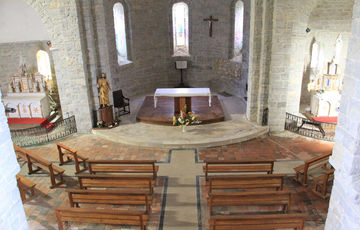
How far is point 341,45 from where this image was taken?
15969 millimetres

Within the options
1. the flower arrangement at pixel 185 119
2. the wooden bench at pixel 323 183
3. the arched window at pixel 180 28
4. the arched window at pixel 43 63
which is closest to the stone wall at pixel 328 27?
the flower arrangement at pixel 185 119

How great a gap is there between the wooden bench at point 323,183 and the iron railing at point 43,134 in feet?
33.0

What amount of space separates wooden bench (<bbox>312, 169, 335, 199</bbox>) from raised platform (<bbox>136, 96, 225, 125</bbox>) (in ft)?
20.0

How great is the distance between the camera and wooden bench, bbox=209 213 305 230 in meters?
6.68

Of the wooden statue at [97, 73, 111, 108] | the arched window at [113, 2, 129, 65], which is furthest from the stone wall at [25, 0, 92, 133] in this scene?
the arched window at [113, 2, 129, 65]

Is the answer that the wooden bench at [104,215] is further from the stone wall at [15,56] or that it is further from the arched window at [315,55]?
the stone wall at [15,56]

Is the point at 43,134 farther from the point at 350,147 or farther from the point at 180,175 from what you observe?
the point at 350,147

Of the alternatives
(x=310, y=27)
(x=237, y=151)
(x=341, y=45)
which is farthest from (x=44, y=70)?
(x=341, y=45)

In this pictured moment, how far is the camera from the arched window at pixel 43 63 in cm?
1884

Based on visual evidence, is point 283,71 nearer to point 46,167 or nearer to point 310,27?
point 310,27

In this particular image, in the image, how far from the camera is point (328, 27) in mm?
15758

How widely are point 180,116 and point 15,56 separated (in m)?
10.8

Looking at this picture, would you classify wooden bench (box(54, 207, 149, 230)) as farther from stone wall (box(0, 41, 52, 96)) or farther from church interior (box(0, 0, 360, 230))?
stone wall (box(0, 41, 52, 96))

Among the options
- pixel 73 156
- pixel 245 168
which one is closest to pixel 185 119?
pixel 245 168
